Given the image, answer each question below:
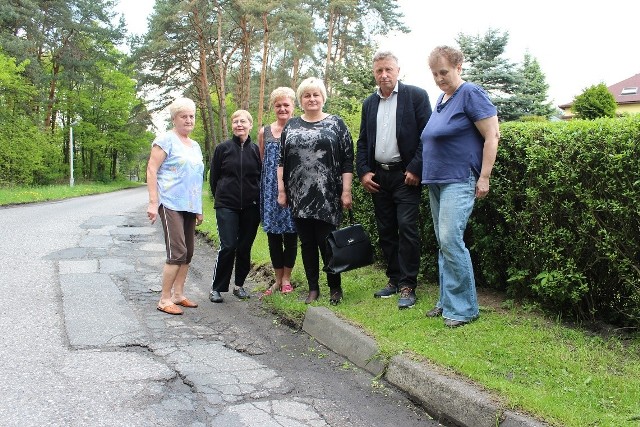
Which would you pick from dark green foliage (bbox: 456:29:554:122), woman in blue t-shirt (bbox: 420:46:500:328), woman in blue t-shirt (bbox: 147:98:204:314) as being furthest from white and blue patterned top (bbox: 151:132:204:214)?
dark green foliage (bbox: 456:29:554:122)

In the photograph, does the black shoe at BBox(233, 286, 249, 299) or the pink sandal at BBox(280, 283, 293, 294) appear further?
the black shoe at BBox(233, 286, 249, 299)

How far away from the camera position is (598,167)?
3.46m

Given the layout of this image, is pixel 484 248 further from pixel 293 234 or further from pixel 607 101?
pixel 607 101

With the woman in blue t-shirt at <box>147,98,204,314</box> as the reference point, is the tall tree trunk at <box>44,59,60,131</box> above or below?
above

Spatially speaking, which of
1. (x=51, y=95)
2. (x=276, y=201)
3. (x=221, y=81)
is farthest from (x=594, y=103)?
(x=51, y=95)

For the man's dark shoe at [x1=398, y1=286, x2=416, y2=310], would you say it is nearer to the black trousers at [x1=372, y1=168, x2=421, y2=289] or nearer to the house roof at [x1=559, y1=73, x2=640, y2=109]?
the black trousers at [x1=372, y1=168, x2=421, y2=289]

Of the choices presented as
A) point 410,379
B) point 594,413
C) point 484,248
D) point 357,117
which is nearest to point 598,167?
point 484,248

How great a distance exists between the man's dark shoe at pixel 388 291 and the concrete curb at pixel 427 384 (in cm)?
65

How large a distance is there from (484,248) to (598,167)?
1.31 m

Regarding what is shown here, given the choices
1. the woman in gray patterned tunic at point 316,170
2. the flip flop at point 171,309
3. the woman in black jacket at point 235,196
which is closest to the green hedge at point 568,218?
the woman in gray patterned tunic at point 316,170

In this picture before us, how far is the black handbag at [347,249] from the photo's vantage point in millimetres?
4723

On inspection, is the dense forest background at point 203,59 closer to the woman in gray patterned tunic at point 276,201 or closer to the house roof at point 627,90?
the woman in gray patterned tunic at point 276,201

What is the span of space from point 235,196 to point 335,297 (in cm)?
153

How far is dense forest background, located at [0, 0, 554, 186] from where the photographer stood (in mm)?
22609
